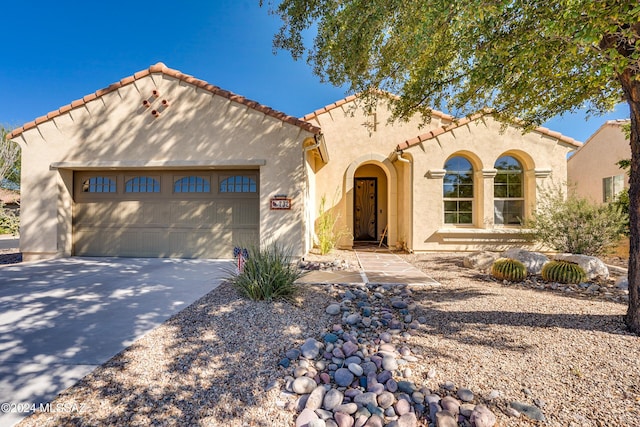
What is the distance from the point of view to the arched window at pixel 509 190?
9430 millimetres

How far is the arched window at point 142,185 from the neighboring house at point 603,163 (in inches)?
606

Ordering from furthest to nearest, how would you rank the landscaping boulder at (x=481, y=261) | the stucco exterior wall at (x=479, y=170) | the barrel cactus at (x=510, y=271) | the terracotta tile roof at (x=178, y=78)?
the stucco exterior wall at (x=479, y=170) < the terracotta tile roof at (x=178, y=78) < the landscaping boulder at (x=481, y=261) < the barrel cactus at (x=510, y=271)

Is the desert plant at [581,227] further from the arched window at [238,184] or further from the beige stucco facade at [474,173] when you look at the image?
the arched window at [238,184]

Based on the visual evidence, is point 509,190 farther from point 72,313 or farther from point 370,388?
point 72,313

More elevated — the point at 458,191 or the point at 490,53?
the point at 490,53

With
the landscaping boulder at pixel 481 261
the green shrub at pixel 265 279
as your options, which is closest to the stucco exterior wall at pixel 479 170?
the landscaping boulder at pixel 481 261

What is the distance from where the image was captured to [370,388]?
7.55 feet

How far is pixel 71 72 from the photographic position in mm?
12375

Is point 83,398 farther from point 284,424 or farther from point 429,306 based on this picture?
point 429,306

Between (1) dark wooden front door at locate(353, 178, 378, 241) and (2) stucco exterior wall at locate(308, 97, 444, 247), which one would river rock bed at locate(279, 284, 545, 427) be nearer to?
(2) stucco exterior wall at locate(308, 97, 444, 247)

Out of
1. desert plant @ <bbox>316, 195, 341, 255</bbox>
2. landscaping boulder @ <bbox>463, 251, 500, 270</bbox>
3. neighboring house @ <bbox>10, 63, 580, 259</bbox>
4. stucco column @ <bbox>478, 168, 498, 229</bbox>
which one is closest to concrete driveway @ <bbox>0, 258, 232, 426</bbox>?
neighboring house @ <bbox>10, 63, 580, 259</bbox>

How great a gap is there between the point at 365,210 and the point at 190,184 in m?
7.19

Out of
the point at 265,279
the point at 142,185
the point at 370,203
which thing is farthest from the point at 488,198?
the point at 142,185

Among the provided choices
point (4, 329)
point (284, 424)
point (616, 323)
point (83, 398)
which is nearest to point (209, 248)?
point (4, 329)
